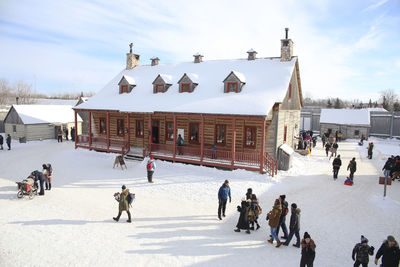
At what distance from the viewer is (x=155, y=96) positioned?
71.4 ft

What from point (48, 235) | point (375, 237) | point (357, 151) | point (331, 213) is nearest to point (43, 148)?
point (48, 235)

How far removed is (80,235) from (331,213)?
33.0 ft

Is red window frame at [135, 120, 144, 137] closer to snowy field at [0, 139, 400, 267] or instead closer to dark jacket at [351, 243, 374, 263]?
snowy field at [0, 139, 400, 267]

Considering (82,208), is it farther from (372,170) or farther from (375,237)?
(372,170)

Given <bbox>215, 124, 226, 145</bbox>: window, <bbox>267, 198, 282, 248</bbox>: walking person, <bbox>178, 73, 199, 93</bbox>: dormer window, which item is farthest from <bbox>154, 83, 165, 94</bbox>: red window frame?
<bbox>267, 198, 282, 248</bbox>: walking person

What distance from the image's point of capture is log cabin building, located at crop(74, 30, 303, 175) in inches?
675

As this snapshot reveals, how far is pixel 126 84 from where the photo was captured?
24.1m

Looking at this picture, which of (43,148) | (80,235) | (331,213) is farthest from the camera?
(43,148)

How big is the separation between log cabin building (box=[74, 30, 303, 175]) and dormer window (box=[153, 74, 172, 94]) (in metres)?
0.08

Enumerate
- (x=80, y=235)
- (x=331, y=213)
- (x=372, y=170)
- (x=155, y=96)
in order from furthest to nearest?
(x=155, y=96) → (x=372, y=170) → (x=331, y=213) → (x=80, y=235)

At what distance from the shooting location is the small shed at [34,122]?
3044 centimetres

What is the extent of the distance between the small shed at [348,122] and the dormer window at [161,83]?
84.0 feet

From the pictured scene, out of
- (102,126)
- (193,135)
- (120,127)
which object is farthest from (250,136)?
(102,126)

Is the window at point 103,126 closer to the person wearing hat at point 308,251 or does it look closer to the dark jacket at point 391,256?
the person wearing hat at point 308,251
